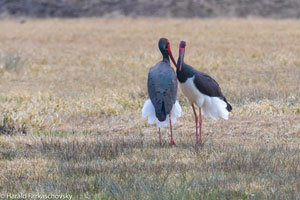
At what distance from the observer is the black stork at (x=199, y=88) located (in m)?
8.09

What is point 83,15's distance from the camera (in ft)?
149

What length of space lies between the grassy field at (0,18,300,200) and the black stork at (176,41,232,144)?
50 centimetres

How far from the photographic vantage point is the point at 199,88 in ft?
26.7

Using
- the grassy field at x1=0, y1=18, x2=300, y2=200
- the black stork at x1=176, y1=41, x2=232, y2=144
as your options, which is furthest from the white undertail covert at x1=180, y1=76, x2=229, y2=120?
the grassy field at x1=0, y1=18, x2=300, y2=200

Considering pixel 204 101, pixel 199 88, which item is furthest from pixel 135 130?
pixel 199 88

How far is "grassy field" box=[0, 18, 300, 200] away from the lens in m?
6.15

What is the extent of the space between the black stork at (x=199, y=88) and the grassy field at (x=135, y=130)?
0.50m

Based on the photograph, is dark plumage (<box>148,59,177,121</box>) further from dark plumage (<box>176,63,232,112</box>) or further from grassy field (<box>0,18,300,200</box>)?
grassy field (<box>0,18,300,200</box>)

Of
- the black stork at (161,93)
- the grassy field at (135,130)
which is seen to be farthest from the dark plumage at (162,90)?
the grassy field at (135,130)

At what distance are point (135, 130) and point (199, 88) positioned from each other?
210 centimetres

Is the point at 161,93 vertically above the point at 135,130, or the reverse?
the point at 161,93

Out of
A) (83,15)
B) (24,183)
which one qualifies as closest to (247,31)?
(83,15)

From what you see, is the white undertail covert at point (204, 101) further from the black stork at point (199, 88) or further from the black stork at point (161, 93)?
the black stork at point (161, 93)

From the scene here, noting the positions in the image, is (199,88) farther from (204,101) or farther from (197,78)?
(204,101)
